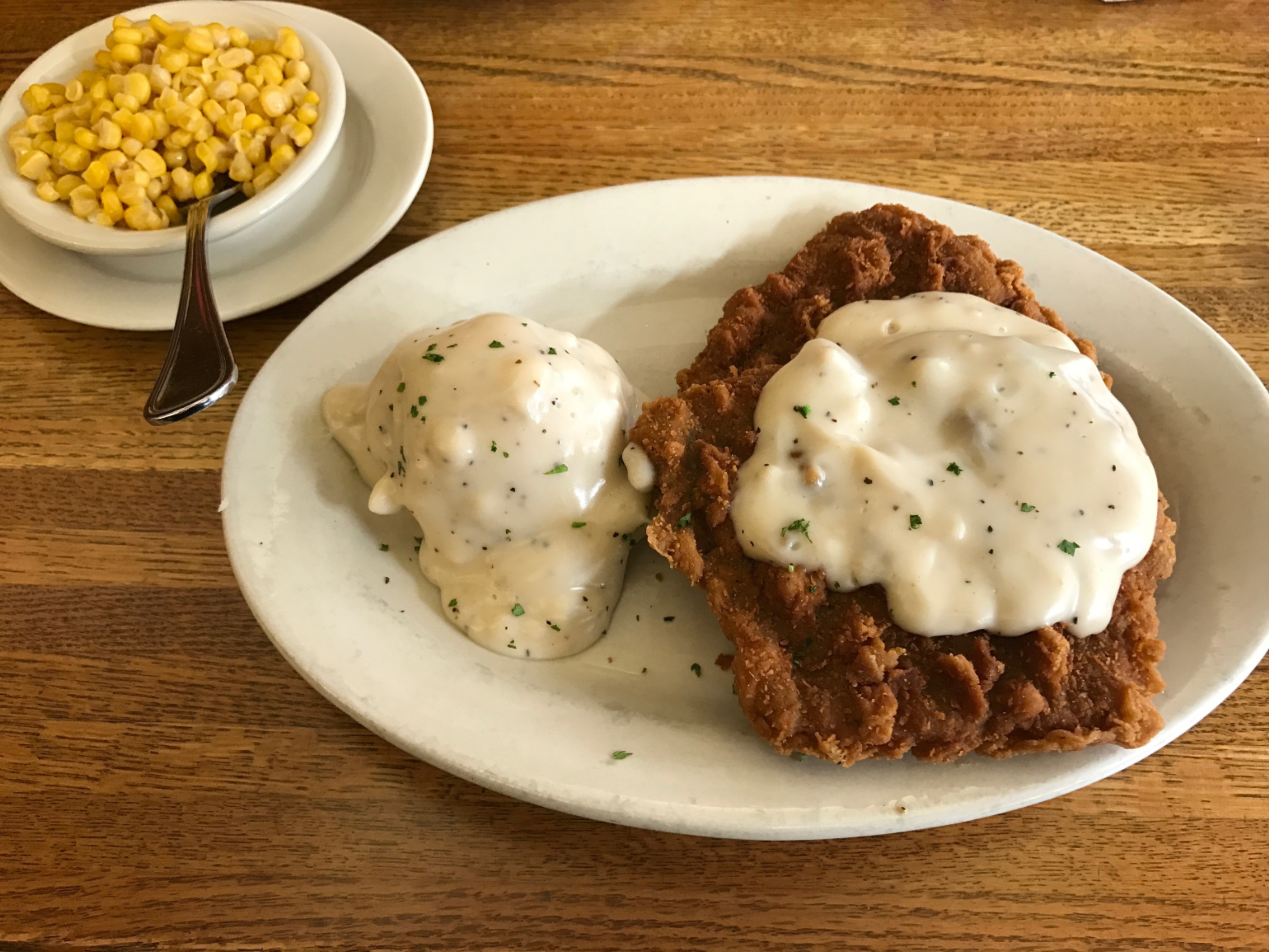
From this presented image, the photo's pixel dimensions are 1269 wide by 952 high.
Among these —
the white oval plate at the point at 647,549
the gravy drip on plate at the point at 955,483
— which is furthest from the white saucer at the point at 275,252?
the gravy drip on plate at the point at 955,483

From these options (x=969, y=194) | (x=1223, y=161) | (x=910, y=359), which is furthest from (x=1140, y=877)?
(x=1223, y=161)

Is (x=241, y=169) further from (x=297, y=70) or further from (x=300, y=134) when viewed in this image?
(x=297, y=70)

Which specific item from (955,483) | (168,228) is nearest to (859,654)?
(955,483)

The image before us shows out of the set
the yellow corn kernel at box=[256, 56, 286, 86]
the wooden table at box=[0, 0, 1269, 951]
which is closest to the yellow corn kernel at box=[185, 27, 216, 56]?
the yellow corn kernel at box=[256, 56, 286, 86]

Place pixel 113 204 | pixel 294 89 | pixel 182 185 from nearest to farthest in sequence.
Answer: pixel 113 204
pixel 182 185
pixel 294 89

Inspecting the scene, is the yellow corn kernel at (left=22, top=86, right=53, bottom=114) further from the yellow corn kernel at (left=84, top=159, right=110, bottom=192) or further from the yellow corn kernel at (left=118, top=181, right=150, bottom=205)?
the yellow corn kernel at (left=118, top=181, right=150, bottom=205)

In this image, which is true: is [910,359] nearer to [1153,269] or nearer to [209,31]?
[1153,269]
